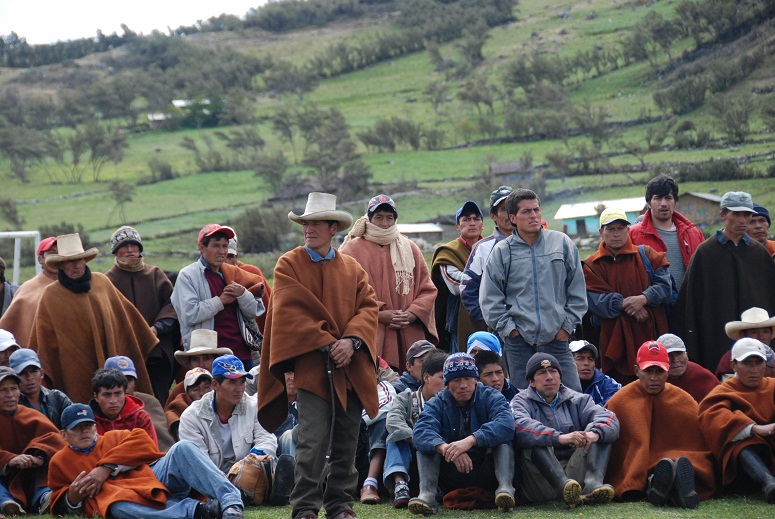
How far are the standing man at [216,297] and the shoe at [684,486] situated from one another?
3988 mm

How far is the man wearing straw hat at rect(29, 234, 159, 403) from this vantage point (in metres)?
8.41

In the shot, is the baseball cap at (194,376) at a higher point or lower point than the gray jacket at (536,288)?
lower

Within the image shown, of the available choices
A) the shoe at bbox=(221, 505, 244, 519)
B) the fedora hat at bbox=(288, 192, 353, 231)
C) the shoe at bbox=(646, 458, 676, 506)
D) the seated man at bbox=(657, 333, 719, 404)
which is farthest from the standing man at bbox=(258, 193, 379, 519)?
the seated man at bbox=(657, 333, 719, 404)

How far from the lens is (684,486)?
6.66 meters

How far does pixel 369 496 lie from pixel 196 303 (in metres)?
2.57

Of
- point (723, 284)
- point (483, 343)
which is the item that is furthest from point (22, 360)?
point (723, 284)

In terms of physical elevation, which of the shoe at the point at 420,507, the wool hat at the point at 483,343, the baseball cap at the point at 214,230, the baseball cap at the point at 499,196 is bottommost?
the shoe at the point at 420,507

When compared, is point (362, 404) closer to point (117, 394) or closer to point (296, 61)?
point (117, 394)

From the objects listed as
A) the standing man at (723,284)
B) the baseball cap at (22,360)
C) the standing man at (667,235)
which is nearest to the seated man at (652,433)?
the standing man at (723,284)

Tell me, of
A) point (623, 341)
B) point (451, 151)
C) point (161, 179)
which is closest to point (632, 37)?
point (451, 151)

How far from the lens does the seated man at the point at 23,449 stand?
7133 millimetres

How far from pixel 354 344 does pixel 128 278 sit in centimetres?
380

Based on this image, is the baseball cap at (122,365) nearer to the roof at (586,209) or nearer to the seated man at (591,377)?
the seated man at (591,377)

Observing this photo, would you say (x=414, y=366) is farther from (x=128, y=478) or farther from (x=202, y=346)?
(x=128, y=478)
